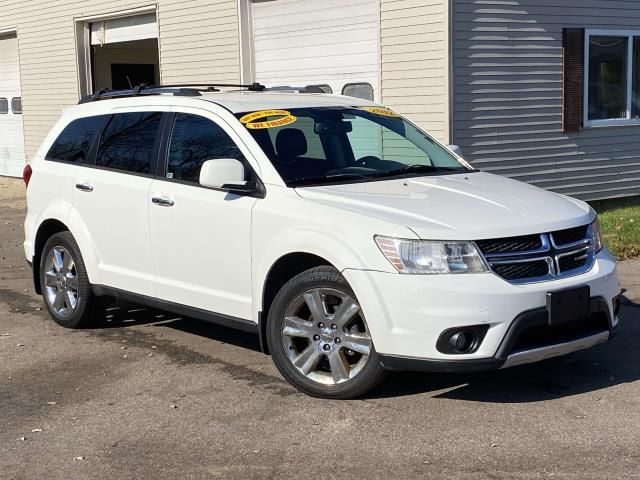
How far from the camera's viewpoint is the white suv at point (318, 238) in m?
5.01

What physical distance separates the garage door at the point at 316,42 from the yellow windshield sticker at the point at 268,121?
6.13m

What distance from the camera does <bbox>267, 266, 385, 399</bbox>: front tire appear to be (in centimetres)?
529

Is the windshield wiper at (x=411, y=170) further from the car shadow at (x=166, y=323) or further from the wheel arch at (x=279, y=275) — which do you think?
the car shadow at (x=166, y=323)

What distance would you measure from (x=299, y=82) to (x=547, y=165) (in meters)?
3.71

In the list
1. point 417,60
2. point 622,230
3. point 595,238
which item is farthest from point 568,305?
point 417,60

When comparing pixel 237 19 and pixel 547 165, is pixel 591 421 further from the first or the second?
pixel 237 19

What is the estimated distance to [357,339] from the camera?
529cm

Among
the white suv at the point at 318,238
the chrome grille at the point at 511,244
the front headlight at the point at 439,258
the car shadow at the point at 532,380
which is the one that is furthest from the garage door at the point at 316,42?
the front headlight at the point at 439,258

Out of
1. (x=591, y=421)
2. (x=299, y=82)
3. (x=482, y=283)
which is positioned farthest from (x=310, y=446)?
(x=299, y=82)

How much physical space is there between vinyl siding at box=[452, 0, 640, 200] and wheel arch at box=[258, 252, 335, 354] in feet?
20.5

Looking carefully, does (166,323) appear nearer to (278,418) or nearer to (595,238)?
(278,418)

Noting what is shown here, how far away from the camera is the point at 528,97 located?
40.0ft

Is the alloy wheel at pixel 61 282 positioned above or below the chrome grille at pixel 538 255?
below

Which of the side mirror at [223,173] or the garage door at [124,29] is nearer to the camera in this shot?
the side mirror at [223,173]
